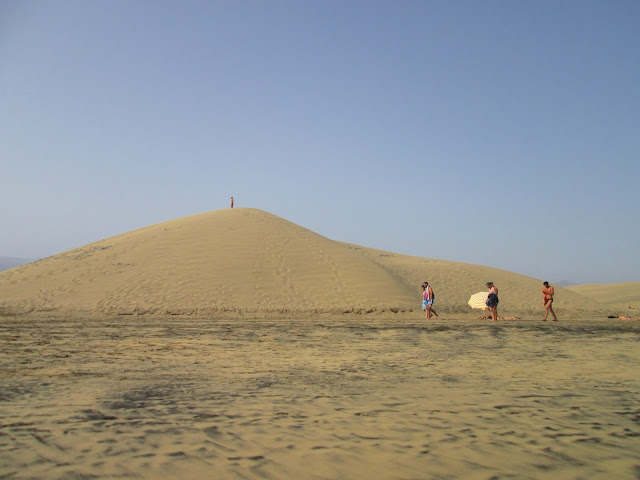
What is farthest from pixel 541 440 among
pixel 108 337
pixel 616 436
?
pixel 108 337

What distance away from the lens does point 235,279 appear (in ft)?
76.0

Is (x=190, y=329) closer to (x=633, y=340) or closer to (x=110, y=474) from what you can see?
(x=110, y=474)

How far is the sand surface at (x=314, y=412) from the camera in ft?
10.5

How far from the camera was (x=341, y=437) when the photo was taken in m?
3.74

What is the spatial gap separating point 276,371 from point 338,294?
1623 cm

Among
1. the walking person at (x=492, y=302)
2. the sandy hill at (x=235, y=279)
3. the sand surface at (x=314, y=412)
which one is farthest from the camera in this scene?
the sandy hill at (x=235, y=279)

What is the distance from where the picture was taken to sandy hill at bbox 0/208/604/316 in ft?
65.3

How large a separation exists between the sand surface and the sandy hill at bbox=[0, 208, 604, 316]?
11.0 metres

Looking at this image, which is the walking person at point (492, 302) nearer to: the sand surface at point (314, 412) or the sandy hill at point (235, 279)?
the sandy hill at point (235, 279)

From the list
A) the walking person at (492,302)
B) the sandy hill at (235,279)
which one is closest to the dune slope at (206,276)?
the sandy hill at (235,279)

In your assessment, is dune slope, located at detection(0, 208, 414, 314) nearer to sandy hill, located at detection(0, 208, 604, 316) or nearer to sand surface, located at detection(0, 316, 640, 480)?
sandy hill, located at detection(0, 208, 604, 316)

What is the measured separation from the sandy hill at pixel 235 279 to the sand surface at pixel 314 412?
1102 centimetres

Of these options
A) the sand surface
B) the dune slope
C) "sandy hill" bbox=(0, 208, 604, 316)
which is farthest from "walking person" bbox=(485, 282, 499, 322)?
the sand surface

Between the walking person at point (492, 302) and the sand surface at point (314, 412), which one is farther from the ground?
the walking person at point (492, 302)
